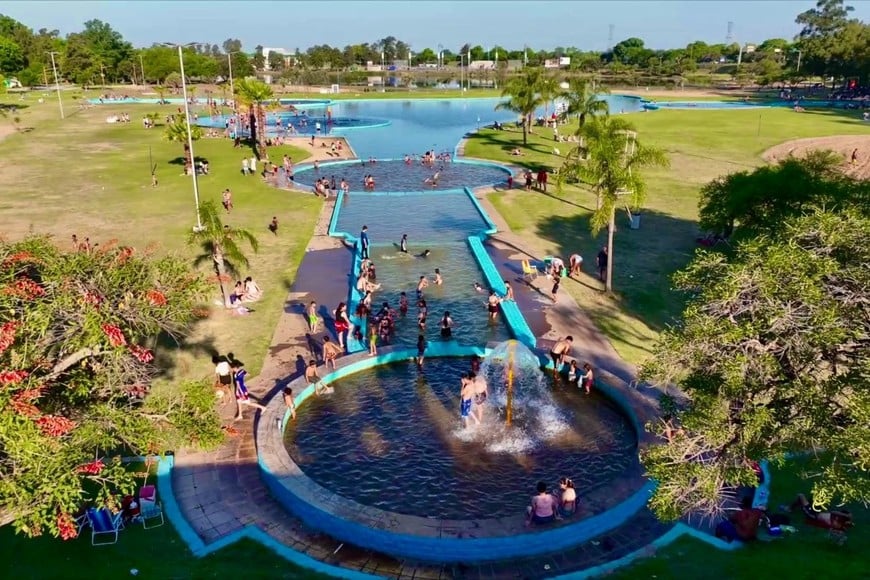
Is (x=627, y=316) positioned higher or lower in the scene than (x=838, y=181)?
lower

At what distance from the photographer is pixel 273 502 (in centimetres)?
1376

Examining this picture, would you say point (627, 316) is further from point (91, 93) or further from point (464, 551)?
point (91, 93)

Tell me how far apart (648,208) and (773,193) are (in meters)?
14.7

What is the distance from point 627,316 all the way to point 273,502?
14.3 m

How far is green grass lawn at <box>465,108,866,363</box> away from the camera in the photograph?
76.8ft

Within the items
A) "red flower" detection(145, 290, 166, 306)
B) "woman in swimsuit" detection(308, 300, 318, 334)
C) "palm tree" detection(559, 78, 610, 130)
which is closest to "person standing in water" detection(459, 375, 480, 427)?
"woman in swimsuit" detection(308, 300, 318, 334)

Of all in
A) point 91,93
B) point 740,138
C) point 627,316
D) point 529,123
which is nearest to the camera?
point 627,316

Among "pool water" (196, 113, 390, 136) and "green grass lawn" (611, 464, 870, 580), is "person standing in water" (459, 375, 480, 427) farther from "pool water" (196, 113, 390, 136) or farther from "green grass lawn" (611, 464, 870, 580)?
"pool water" (196, 113, 390, 136)

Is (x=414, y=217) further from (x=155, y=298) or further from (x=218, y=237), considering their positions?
(x=155, y=298)

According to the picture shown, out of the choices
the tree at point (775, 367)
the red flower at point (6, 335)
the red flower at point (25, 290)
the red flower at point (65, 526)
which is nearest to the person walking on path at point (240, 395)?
the red flower at point (25, 290)

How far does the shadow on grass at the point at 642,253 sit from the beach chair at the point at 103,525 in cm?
1574

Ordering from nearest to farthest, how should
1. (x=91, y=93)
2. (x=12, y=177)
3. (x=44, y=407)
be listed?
(x=44, y=407), (x=12, y=177), (x=91, y=93)

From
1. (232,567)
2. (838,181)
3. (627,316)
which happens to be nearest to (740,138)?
(838,181)

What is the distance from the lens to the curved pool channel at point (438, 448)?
12.7 metres
